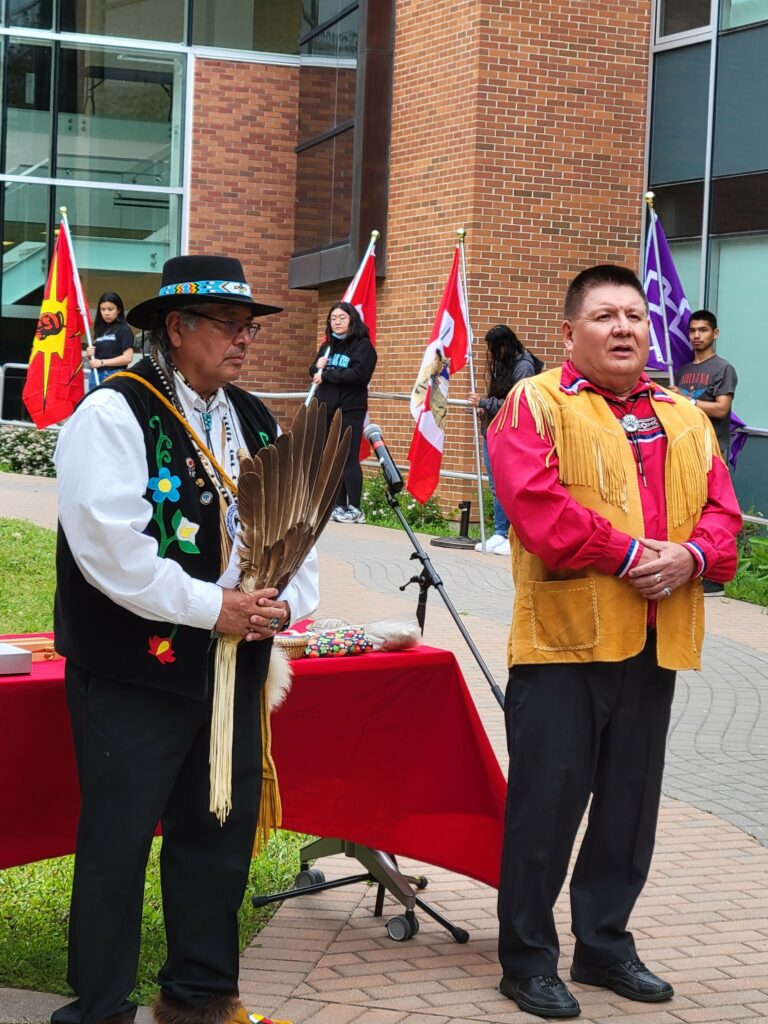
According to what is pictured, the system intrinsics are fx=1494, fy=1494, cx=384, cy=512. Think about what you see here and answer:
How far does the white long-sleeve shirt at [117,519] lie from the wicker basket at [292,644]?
81 cm

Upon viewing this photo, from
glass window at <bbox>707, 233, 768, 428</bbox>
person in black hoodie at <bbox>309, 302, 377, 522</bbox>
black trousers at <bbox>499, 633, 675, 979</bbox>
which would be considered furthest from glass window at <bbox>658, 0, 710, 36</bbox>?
black trousers at <bbox>499, 633, 675, 979</bbox>

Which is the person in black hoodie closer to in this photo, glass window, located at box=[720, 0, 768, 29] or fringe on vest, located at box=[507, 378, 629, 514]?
glass window, located at box=[720, 0, 768, 29]

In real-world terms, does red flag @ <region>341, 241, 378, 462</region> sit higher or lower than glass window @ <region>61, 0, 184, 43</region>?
lower

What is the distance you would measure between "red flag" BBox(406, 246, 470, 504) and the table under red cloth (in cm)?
960

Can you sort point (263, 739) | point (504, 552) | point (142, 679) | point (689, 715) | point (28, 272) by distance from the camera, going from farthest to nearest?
point (28, 272), point (504, 552), point (689, 715), point (263, 739), point (142, 679)

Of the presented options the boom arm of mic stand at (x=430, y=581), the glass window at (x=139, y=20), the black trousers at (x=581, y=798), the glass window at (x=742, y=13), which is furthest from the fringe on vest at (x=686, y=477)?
the glass window at (x=139, y=20)

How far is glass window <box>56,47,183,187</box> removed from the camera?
77.9 feet

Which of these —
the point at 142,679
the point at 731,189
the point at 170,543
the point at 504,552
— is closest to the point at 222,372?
the point at 170,543

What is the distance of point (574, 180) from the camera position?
671 inches

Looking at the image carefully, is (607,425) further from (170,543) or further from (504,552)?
(504,552)

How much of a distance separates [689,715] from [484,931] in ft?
12.5

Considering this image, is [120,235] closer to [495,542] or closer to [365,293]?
[365,293]

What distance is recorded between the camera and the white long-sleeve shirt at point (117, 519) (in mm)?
3510

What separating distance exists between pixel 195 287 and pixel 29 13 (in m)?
21.6
